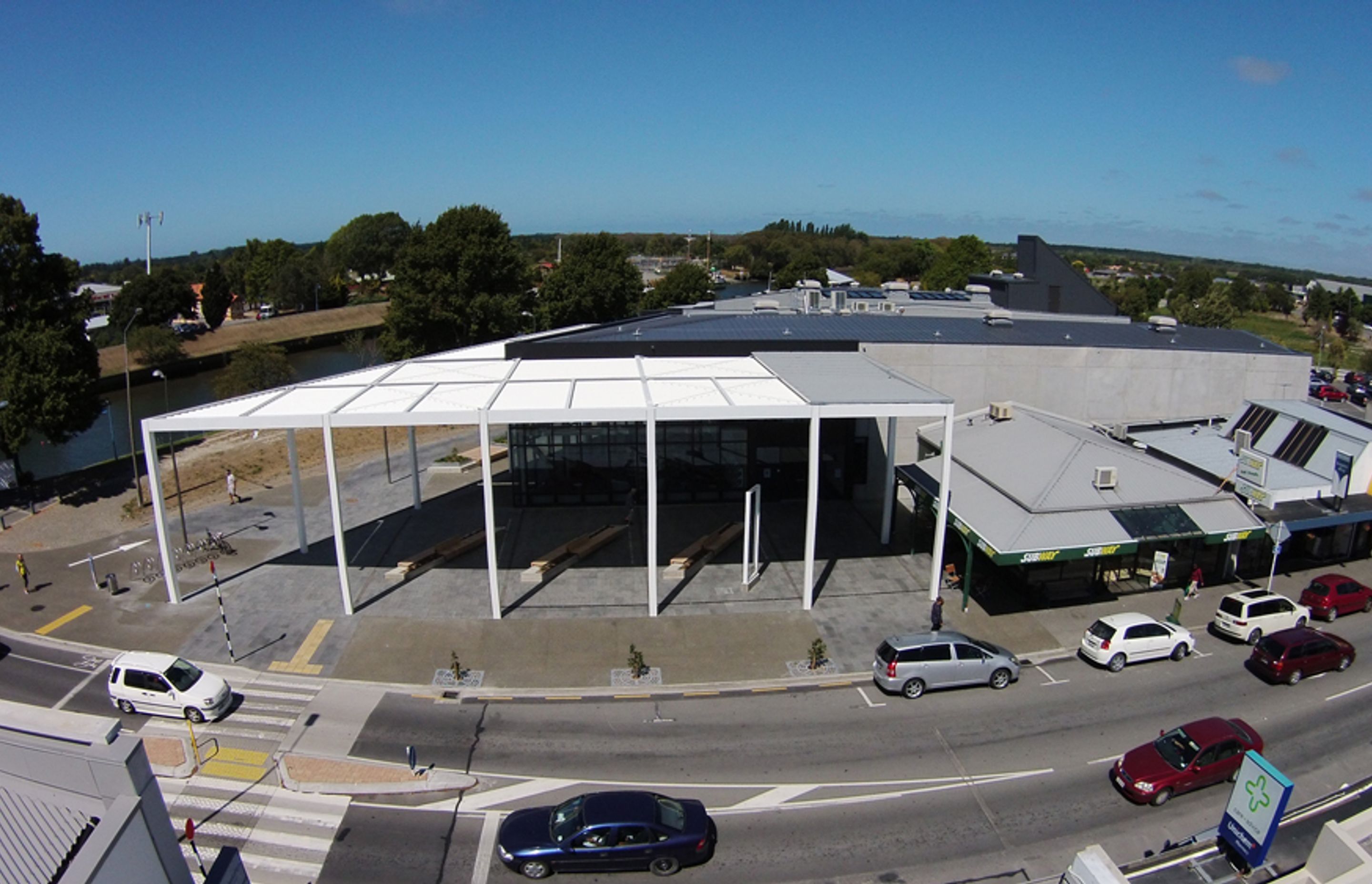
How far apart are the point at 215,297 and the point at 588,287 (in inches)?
2072

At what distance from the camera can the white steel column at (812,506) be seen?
934 inches

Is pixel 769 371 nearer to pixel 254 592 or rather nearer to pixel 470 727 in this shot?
pixel 470 727

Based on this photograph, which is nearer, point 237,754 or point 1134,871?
point 1134,871

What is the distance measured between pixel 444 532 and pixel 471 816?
16256 mm

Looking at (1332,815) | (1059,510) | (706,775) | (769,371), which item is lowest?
(706,775)

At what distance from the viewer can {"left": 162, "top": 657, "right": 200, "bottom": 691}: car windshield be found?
755 inches

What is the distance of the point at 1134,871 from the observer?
501 inches

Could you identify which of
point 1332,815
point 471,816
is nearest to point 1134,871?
point 1332,815

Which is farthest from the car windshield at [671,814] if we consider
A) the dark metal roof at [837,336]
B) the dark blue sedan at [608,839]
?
the dark metal roof at [837,336]

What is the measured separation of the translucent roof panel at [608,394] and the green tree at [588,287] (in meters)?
49.3

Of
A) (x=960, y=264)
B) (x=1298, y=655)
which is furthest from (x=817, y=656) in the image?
(x=960, y=264)

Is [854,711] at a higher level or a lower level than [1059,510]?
lower

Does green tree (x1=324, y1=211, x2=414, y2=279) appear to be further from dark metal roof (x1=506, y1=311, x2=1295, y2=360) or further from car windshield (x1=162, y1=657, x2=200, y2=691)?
car windshield (x1=162, y1=657, x2=200, y2=691)

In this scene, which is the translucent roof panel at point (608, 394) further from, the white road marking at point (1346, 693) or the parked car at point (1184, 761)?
the white road marking at point (1346, 693)
